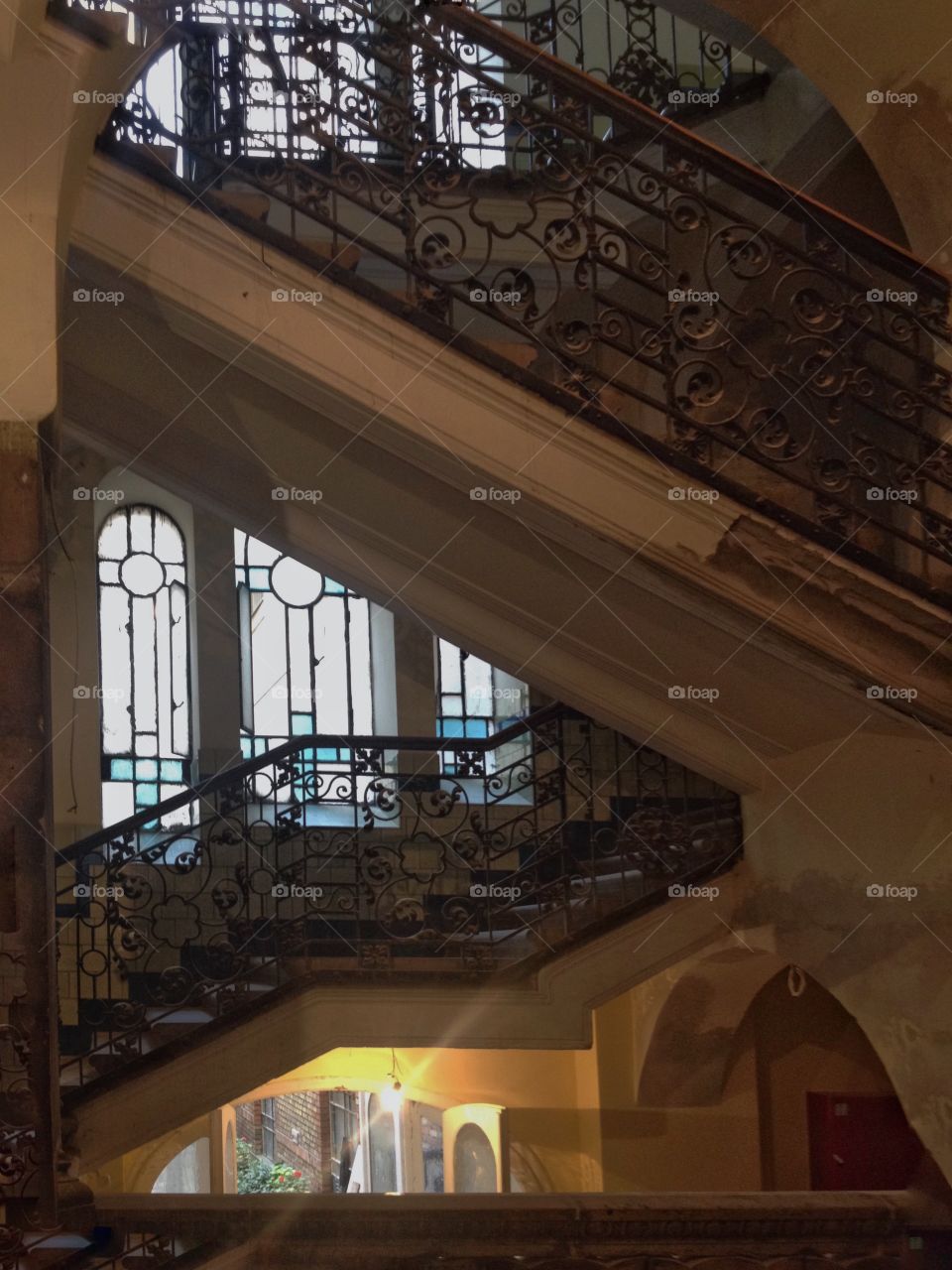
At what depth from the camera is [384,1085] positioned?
10898mm

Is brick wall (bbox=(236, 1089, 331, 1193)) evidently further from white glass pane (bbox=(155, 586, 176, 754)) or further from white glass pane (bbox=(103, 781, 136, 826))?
white glass pane (bbox=(155, 586, 176, 754))

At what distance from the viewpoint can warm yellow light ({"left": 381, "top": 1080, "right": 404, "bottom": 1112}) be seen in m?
10.7

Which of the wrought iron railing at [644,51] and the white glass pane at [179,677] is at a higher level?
the wrought iron railing at [644,51]

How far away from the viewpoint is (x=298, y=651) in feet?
37.1

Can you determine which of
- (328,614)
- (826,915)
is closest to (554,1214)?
(826,915)

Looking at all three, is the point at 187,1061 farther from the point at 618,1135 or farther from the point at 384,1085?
the point at 384,1085

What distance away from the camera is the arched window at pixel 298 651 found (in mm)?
11203

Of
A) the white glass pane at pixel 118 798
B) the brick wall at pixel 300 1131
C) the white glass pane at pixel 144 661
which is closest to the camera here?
the white glass pane at pixel 118 798

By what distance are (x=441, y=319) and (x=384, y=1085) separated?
272 inches

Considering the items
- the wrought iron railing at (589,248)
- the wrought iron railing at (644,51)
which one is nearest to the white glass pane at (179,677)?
the wrought iron railing at (644,51)

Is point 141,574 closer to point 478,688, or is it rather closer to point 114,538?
point 114,538

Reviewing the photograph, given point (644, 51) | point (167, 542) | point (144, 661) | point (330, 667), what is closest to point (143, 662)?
point (144, 661)

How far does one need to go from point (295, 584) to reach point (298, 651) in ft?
1.60

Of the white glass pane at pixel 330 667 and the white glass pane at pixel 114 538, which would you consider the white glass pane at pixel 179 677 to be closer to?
the white glass pane at pixel 114 538
